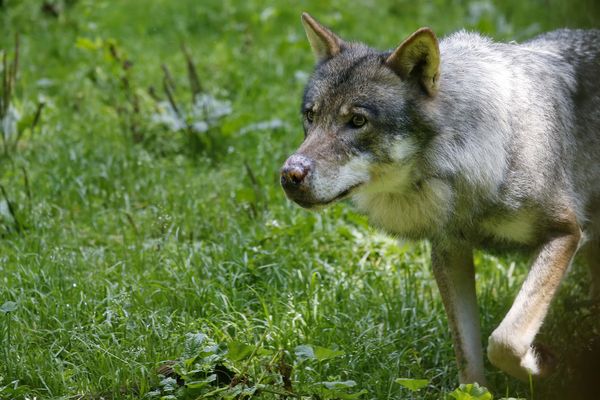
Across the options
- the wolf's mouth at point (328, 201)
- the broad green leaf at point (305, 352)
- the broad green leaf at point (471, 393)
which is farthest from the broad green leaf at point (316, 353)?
the wolf's mouth at point (328, 201)

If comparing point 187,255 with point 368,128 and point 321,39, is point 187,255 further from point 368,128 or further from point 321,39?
point 368,128

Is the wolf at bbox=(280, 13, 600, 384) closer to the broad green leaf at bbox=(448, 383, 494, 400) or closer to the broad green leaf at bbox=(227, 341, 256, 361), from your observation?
the broad green leaf at bbox=(448, 383, 494, 400)

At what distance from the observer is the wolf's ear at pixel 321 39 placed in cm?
470

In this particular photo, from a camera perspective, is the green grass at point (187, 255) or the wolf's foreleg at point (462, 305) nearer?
the green grass at point (187, 255)

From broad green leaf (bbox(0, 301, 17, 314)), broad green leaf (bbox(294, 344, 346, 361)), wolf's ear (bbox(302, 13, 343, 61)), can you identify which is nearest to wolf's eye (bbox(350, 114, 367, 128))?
wolf's ear (bbox(302, 13, 343, 61))

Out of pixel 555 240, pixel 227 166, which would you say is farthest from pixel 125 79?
pixel 555 240

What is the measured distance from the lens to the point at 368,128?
4230mm

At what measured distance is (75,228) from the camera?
587cm

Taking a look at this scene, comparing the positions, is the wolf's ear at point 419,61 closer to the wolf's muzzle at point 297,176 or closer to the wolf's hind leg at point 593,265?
the wolf's muzzle at point 297,176

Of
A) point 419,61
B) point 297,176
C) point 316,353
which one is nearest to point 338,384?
point 316,353

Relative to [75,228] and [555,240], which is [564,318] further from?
[75,228]

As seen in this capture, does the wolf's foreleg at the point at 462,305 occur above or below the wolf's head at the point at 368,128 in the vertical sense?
below

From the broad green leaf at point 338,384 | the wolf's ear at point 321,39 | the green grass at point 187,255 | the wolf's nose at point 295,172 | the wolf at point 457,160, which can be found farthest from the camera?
the wolf's ear at point 321,39

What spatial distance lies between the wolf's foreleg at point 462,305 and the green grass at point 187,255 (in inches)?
8.8
